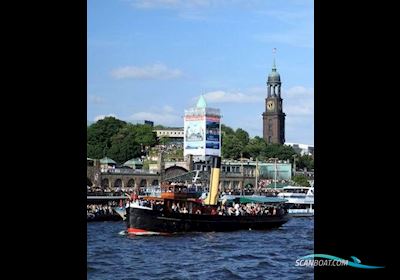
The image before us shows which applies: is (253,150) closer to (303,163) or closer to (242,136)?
(242,136)

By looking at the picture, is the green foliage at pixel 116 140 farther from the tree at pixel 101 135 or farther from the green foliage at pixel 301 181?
the green foliage at pixel 301 181

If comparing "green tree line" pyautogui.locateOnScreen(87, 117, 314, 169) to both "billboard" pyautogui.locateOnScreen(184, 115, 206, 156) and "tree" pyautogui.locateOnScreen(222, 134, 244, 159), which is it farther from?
"billboard" pyautogui.locateOnScreen(184, 115, 206, 156)

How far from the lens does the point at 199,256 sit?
24.5 metres

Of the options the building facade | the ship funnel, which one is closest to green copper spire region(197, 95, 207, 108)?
the building facade

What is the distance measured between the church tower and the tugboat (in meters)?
77.9

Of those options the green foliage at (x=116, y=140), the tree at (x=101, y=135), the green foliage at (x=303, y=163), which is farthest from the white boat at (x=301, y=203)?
the green foliage at (x=303, y=163)

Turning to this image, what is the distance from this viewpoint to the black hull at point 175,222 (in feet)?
117
